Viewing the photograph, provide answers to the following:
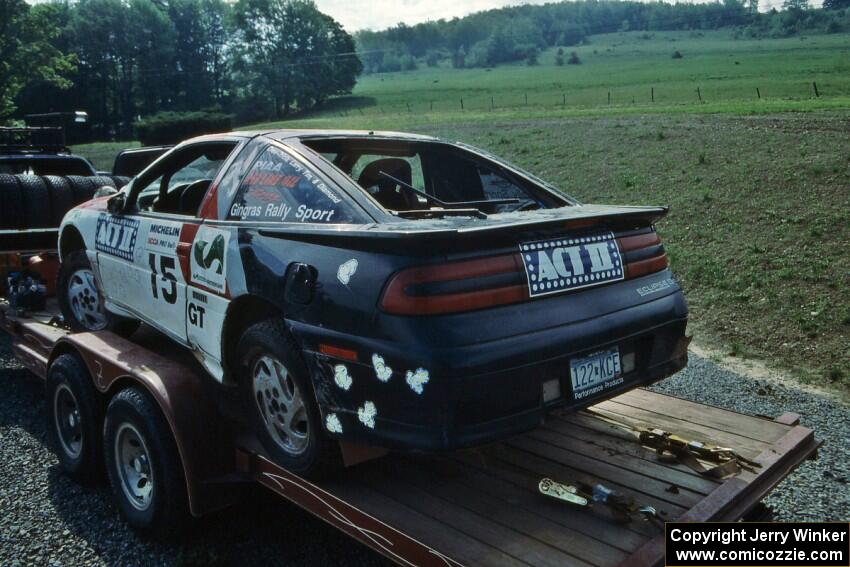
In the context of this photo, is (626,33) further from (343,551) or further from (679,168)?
(343,551)

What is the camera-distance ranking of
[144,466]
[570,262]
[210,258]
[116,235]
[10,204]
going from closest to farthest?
[570,262] → [210,258] → [144,466] → [116,235] → [10,204]

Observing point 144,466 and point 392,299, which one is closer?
point 392,299

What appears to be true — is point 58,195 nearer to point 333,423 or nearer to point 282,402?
point 282,402

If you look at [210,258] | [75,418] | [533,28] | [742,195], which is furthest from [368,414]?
[533,28]

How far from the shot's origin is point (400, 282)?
98.2 inches

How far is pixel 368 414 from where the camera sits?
260cm

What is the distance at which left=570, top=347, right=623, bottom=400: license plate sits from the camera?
274 cm

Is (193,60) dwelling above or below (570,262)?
above

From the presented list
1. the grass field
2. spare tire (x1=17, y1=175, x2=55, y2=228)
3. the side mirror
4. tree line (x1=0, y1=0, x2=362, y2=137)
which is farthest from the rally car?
tree line (x1=0, y1=0, x2=362, y2=137)

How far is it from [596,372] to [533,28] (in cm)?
13060

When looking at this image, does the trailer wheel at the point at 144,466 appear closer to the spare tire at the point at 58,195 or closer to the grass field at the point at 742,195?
the spare tire at the point at 58,195

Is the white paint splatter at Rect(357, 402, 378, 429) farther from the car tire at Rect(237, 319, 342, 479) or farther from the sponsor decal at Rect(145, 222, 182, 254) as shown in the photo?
the sponsor decal at Rect(145, 222, 182, 254)

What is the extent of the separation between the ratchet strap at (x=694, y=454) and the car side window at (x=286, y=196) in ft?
5.39

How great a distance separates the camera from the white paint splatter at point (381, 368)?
98.4 inches
